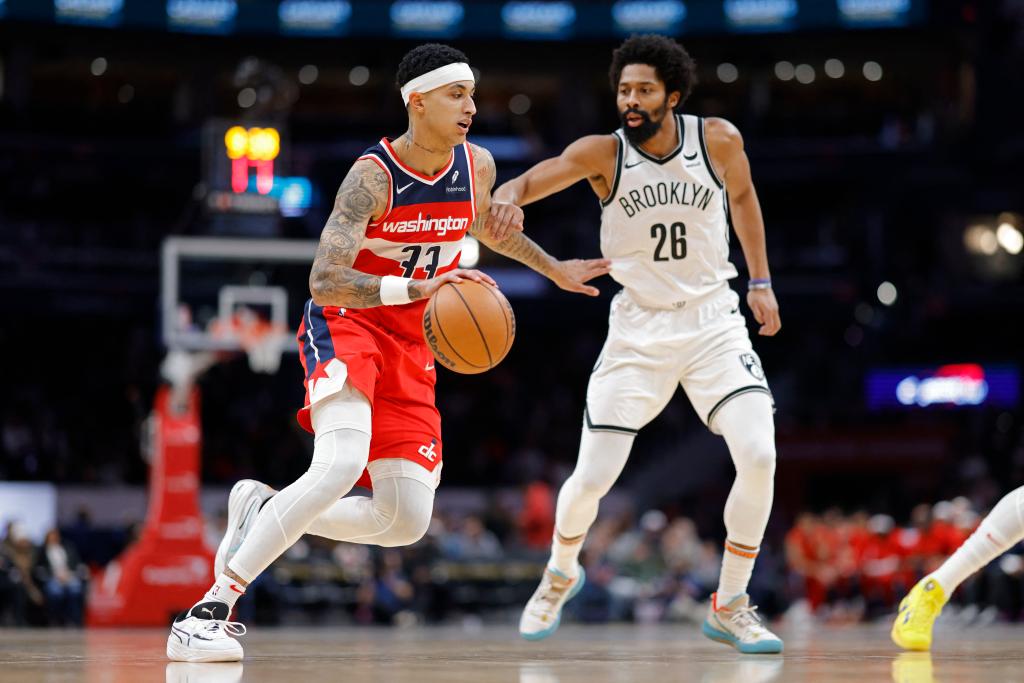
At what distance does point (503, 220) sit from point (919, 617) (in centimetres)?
260

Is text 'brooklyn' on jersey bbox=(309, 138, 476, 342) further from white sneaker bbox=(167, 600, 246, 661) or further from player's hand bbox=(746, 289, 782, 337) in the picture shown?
player's hand bbox=(746, 289, 782, 337)

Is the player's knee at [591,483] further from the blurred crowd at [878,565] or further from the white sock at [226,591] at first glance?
the blurred crowd at [878,565]

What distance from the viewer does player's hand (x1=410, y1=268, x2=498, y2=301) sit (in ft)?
16.8

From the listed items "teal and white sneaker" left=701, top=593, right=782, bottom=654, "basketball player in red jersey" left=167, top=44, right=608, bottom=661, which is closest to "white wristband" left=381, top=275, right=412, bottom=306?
"basketball player in red jersey" left=167, top=44, right=608, bottom=661

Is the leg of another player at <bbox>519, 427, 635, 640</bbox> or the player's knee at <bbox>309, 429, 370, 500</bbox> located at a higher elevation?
the player's knee at <bbox>309, 429, 370, 500</bbox>

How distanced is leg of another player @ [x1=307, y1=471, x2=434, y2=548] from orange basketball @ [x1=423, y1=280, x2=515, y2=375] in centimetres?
67

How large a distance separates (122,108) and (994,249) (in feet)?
65.2

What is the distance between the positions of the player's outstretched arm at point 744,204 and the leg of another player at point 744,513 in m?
0.49

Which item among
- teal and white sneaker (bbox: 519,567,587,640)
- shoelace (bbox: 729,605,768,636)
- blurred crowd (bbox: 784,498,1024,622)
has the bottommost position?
blurred crowd (bbox: 784,498,1024,622)

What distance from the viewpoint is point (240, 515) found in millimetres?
5707

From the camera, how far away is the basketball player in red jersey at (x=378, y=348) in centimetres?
527

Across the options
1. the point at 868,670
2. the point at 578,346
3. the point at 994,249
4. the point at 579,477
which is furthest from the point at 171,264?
the point at 994,249

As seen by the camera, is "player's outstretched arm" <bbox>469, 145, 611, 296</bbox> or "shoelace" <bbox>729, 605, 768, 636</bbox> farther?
"shoelace" <bbox>729, 605, 768, 636</bbox>

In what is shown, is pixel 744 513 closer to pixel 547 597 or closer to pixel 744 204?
pixel 547 597
